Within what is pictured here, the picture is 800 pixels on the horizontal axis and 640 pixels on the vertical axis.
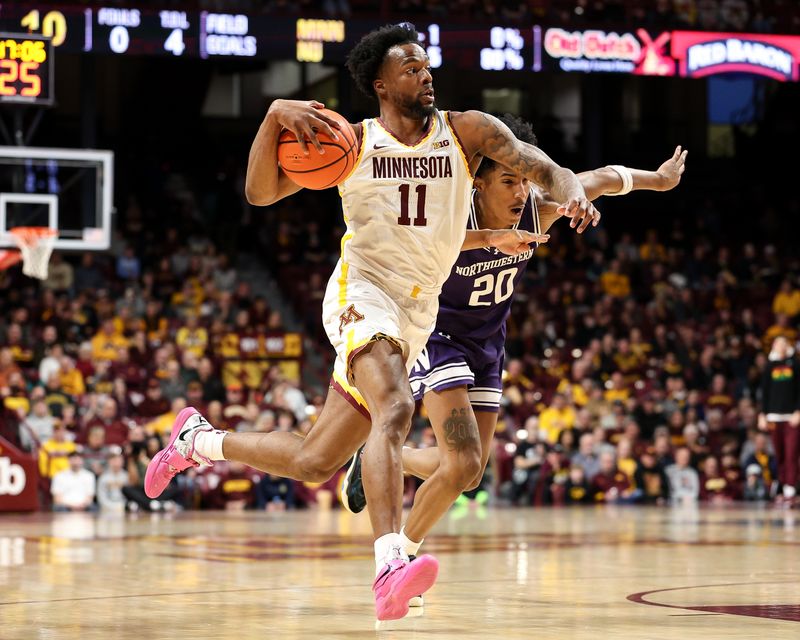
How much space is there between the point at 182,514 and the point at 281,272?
927 cm

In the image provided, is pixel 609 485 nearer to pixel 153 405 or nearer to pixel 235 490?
pixel 235 490

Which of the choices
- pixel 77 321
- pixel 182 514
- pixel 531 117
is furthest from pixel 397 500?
pixel 531 117

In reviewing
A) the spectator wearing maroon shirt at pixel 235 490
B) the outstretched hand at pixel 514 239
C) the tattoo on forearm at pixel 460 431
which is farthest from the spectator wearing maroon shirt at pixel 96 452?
the outstretched hand at pixel 514 239

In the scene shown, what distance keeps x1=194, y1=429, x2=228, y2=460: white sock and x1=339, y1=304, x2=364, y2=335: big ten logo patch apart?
914 mm

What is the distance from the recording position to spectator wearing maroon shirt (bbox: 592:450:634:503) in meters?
16.6

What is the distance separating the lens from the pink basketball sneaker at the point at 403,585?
4.66m

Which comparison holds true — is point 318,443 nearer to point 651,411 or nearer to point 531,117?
point 651,411

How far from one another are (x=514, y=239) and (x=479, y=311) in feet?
3.41

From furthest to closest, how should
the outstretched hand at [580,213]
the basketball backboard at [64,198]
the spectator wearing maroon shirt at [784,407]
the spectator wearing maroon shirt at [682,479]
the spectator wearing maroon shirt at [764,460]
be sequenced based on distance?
the spectator wearing maroon shirt at [764,460], the spectator wearing maroon shirt at [682,479], the spectator wearing maroon shirt at [784,407], the basketball backboard at [64,198], the outstretched hand at [580,213]

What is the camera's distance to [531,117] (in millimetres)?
28656

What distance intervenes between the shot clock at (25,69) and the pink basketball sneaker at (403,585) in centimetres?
1202

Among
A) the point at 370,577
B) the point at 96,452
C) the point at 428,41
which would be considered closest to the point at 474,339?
the point at 370,577

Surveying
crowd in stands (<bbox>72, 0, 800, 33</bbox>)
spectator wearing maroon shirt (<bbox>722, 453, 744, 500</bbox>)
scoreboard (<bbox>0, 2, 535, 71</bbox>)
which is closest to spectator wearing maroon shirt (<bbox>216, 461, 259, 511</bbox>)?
spectator wearing maroon shirt (<bbox>722, 453, 744, 500</bbox>)

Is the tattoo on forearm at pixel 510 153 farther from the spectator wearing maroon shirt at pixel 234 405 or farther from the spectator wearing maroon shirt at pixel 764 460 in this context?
the spectator wearing maroon shirt at pixel 764 460
